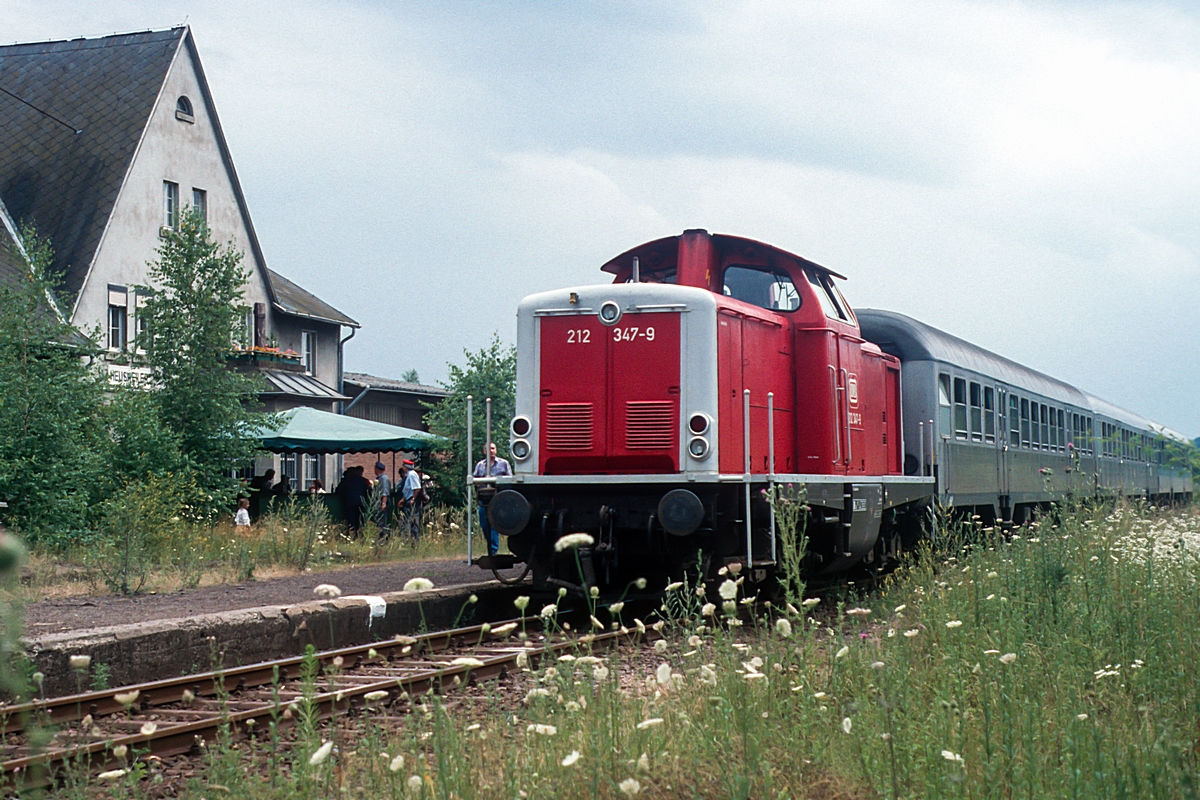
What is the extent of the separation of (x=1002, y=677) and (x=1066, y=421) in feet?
64.9

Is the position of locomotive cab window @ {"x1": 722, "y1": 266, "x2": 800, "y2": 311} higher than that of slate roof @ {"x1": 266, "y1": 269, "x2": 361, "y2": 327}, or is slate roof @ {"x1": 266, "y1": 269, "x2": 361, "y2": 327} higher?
slate roof @ {"x1": 266, "y1": 269, "x2": 361, "y2": 327}

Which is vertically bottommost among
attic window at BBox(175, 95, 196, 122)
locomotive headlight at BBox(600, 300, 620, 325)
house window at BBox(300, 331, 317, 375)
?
locomotive headlight at BBox(600, 300, 620, 325)

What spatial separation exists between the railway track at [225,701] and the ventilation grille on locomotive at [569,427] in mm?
1930

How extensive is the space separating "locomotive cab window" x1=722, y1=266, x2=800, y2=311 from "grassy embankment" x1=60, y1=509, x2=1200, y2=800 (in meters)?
4.98

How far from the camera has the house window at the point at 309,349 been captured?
3728 cm

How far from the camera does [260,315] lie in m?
35.0

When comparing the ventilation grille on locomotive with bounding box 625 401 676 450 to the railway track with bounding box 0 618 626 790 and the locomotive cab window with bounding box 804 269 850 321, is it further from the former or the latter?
the locomotive cab window with bounding box 804 269 850 321

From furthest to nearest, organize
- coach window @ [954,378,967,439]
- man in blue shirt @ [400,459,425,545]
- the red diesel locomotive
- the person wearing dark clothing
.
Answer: the person wearing dark clothing → man in blue shirt @ [400,459,425,545] → coach window @ [954,378,967,439] → the red diesel locomotive

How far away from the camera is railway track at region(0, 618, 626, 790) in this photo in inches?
195

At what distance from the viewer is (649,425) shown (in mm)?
10289

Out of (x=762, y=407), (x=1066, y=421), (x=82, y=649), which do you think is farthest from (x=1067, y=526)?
(x=1066, y=421)

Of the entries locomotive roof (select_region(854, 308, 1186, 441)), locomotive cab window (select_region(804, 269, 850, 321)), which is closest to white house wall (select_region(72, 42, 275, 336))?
locomotive roof (select_region(854, 308, 1186, 441))

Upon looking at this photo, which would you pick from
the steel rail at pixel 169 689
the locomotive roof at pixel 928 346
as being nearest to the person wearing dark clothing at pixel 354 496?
the locomotive roof at pixel 928 346

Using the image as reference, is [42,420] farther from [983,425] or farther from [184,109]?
[184,109]
